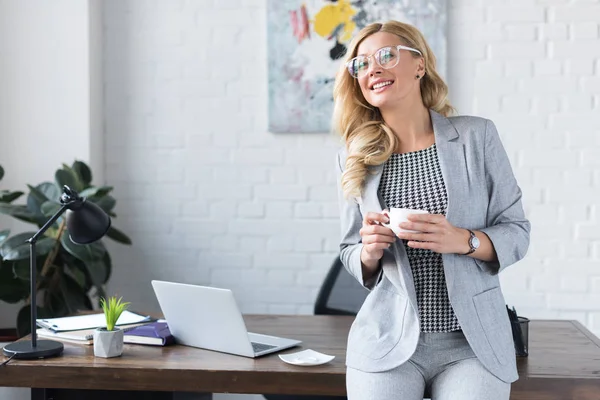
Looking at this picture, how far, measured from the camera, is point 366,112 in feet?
6.57

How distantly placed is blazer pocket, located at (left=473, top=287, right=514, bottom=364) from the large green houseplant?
69.6 inches

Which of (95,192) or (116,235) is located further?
(116,235)

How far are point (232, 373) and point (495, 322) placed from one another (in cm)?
67

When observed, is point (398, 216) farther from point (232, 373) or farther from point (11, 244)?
point (11, 244)

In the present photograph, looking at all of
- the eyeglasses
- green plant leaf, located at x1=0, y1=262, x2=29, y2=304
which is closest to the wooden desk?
the eyeglasses

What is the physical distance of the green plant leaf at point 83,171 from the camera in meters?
3.18

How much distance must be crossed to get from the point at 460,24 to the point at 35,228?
2.09 metres

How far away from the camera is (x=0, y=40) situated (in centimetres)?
336

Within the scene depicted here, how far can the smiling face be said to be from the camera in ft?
6.08

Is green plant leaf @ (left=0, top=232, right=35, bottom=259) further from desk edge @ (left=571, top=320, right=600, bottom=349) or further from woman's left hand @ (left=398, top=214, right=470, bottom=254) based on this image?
desk edge @ (left=571, top=320, right=600, bottom=349)

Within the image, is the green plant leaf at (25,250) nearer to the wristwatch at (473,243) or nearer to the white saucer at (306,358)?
the white saucer at (306,358)

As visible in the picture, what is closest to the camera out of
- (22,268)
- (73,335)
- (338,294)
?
(73,335)

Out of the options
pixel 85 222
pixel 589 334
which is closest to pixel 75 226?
pixel 85 222

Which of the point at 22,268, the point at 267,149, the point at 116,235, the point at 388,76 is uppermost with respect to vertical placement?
the point at 388,76
